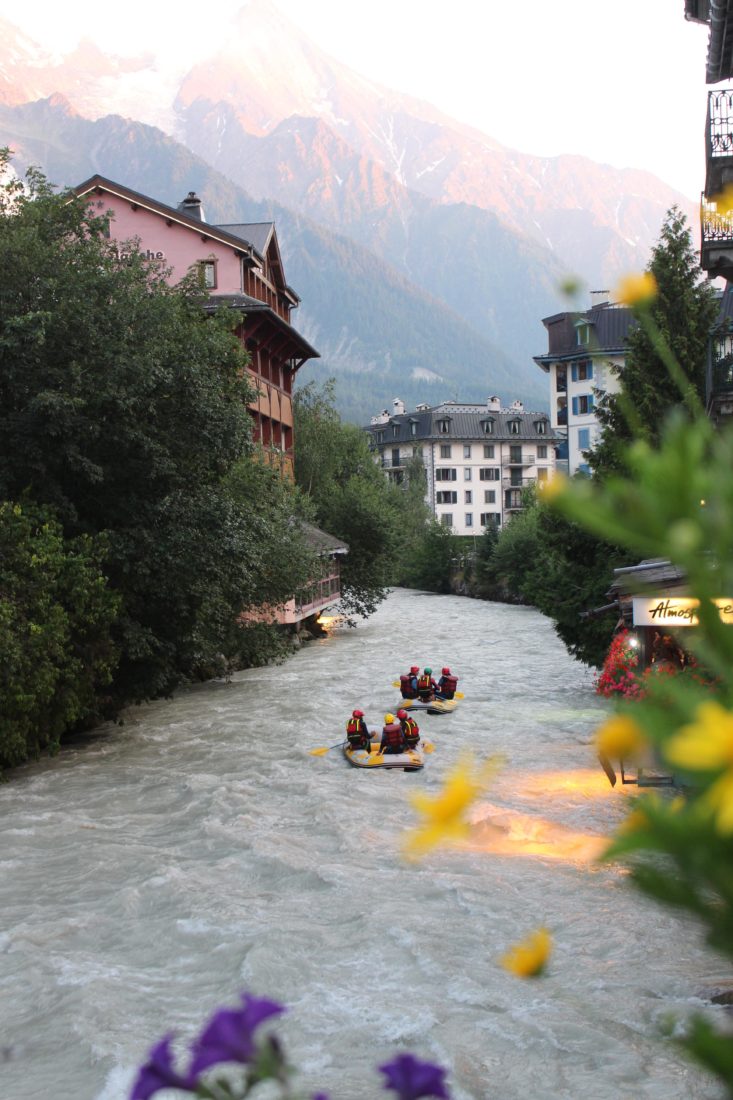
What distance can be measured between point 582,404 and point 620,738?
71.9m

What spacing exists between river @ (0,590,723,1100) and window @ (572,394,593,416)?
4946cm

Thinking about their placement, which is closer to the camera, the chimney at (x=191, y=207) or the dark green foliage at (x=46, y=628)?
the dark green foliage at (x=46, y=628)

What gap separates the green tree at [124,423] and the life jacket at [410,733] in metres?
5.02

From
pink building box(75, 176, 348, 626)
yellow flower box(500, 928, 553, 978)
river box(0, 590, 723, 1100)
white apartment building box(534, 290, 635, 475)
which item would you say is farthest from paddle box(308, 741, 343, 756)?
white apartment building box(534, 290, 635, 475)

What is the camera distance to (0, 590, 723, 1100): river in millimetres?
9758

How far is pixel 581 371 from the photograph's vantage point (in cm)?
7181

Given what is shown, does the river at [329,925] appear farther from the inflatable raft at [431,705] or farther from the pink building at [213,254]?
the pink building at [213,254]

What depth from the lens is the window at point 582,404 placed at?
2783 inches

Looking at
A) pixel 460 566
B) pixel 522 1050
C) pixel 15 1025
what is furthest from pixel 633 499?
pixel 460 566

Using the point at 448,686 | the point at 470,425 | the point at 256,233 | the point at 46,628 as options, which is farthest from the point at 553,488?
the point at 470,425

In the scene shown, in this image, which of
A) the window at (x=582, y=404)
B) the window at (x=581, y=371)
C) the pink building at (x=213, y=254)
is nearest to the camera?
the pink building at (x=213, y=254)

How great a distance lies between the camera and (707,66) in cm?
1719

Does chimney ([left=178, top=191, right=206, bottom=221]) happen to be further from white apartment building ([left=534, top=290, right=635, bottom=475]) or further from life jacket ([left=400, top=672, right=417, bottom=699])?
white apartment building ([left=534, top=290, right=635, bottom=475])

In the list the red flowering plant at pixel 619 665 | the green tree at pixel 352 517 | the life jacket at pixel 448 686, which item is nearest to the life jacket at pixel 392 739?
the red flowering plant at pixel 619 665
